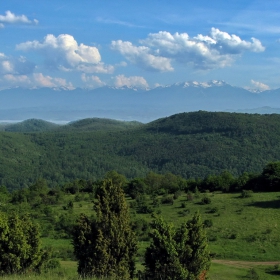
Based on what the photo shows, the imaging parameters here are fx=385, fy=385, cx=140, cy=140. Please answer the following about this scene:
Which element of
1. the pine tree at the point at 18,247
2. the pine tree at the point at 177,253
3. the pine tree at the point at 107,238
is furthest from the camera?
the pine tree at the point at 18,247

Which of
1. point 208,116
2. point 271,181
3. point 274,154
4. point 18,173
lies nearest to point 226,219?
point 271,181

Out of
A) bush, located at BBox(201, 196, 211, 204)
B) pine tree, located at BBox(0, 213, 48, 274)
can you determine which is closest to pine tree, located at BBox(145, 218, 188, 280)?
pine tree, located at BBox(0, 213, 48, 274)

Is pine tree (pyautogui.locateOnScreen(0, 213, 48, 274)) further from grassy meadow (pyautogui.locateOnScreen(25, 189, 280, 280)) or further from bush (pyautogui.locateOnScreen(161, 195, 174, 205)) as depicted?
bush (pyautogui.locateOnScreen(161, 195, 174, 205))

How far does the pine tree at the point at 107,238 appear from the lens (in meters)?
13.5

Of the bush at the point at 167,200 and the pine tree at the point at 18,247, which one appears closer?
the pine tree at the point at 18,247

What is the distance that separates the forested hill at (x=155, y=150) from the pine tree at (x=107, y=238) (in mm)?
82591

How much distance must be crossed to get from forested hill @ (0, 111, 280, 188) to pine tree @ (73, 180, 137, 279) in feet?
271

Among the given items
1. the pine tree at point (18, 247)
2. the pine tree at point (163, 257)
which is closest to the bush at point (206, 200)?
the pine tree at point (163, 257)

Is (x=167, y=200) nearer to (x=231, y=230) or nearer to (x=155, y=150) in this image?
(x=231, y=230)

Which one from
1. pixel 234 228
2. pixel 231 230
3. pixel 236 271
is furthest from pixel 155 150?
pixel 236 271

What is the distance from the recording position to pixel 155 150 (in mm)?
136250

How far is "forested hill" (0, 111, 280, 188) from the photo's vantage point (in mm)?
105500

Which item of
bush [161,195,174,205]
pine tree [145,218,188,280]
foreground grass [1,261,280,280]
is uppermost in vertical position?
pine tree [145,218,188,280]

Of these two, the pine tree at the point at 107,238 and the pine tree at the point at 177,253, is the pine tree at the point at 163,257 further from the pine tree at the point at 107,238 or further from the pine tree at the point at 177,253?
the pine tree at the point at 107,238
